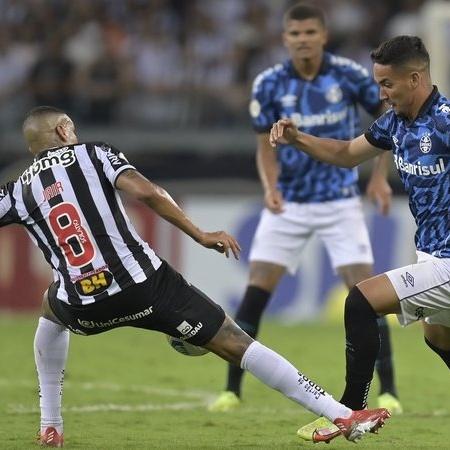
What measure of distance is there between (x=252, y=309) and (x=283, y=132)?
246 centimetres

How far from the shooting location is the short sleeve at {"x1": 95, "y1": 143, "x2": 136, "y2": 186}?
254 inches

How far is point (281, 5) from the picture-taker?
19344mm

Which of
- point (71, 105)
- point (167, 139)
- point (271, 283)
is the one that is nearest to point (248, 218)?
point (167, 139)

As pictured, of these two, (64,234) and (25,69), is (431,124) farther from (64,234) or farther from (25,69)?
(25,69)

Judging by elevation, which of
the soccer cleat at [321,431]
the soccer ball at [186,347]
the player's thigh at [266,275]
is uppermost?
the soccer ball at [186,347]

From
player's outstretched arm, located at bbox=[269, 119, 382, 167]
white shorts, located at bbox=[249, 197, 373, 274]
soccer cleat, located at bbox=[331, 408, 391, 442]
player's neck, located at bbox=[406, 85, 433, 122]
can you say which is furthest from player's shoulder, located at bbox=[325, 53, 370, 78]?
soccer cleat, located at bbox=[331, 408, 391, 442]

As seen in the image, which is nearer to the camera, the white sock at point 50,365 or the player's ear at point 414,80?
the player's ear at point 414,80

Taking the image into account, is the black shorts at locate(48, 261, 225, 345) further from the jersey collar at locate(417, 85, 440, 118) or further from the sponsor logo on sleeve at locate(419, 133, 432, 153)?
the jersey collar at locate(417, 85, 440, 118)

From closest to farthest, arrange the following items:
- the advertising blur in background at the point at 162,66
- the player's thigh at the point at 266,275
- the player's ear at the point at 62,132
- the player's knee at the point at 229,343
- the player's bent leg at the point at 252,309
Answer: the player's knee at the point at 229,343 → the player's ear at the point at 62,132 → the player's bent leg at the point at 252,309 → the player's thigh at the point at 266,275 → the advertising blur in background at the point at 162,66

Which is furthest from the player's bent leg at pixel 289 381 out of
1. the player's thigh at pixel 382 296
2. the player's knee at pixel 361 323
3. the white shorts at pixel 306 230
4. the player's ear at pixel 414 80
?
the white shorts at pixel 306 230

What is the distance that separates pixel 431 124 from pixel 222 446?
214cm

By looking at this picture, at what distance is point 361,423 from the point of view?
644 cm

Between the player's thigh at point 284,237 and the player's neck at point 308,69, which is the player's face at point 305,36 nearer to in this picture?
the player's neck at point 308,69

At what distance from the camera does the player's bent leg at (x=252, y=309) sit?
360 inches
